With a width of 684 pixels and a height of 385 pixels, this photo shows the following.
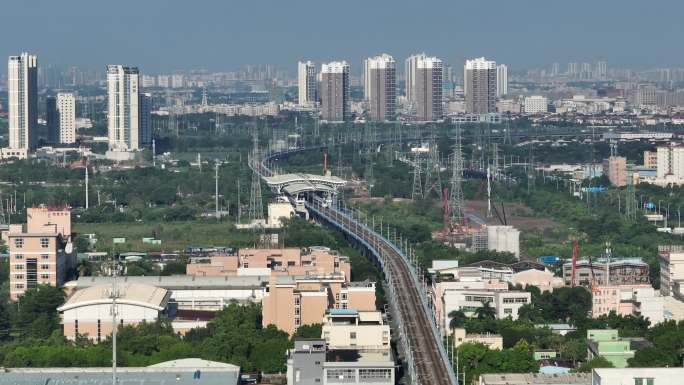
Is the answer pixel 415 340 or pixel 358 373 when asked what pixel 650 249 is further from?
pixel 358 373

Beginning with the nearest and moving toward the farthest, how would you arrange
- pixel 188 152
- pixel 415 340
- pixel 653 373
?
pixel 653 373 → pixel 415 340 → pixel 188 152

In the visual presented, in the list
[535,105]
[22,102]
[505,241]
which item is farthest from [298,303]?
[535,105]

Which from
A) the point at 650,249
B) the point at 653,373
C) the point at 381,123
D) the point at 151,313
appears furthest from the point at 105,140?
the point at 653,373

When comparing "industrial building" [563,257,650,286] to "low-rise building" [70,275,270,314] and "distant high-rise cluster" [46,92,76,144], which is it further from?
"distant high-rise cluster" [46,92,76,144]

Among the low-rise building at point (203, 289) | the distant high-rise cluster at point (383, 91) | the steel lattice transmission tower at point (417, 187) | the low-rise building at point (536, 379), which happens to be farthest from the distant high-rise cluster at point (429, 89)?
the low-rise building at point (536, 379)

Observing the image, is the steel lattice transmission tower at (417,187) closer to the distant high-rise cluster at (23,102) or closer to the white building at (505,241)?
the white building at (505,241)

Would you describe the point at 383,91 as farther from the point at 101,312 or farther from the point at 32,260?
the point at 101,312
